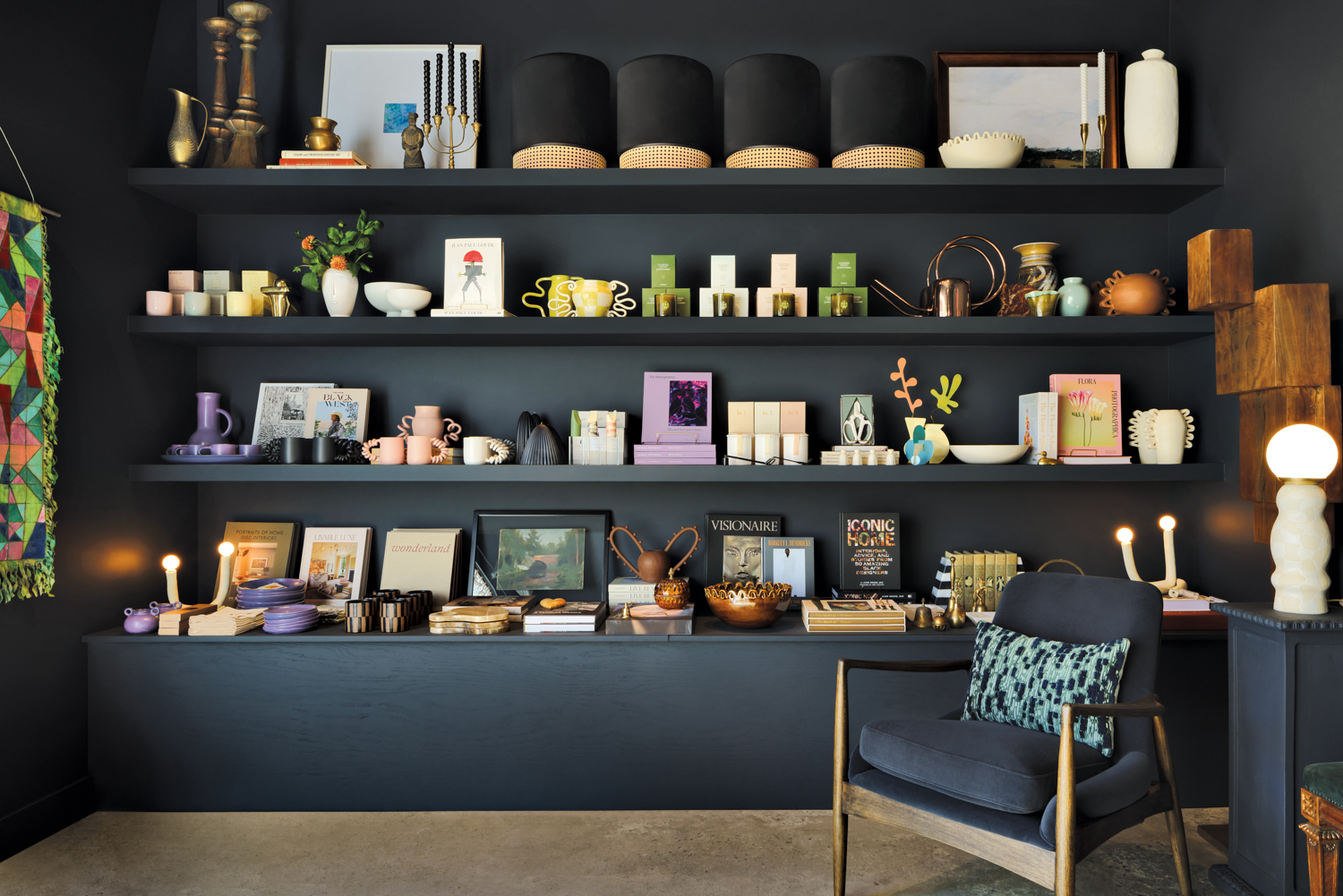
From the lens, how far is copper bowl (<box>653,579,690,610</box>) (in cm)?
282

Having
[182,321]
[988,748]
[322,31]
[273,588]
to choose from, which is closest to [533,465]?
[273,588]

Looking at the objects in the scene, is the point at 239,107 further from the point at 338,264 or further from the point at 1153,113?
the point at 1153,113

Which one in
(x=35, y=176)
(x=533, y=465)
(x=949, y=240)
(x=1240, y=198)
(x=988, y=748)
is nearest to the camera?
(x=988, y=748)

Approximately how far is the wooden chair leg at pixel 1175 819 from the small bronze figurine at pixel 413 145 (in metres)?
3.01

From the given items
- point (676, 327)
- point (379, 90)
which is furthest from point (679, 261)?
point (379, 90)

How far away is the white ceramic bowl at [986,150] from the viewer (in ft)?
9.14

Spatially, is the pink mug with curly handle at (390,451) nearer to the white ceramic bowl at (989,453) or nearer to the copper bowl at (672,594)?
the copper bowl at (672,594)

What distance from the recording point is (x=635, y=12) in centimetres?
317

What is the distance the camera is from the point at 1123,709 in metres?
1.85

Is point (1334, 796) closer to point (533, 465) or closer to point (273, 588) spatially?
point (533, 465)

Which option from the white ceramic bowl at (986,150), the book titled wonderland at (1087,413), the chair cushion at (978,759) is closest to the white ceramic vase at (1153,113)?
the white ceramic bowl at (986,150)

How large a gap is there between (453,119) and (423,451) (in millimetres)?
1322

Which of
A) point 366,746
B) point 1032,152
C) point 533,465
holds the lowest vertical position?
point 366,746

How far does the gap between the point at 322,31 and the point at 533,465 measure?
6.63 feet
